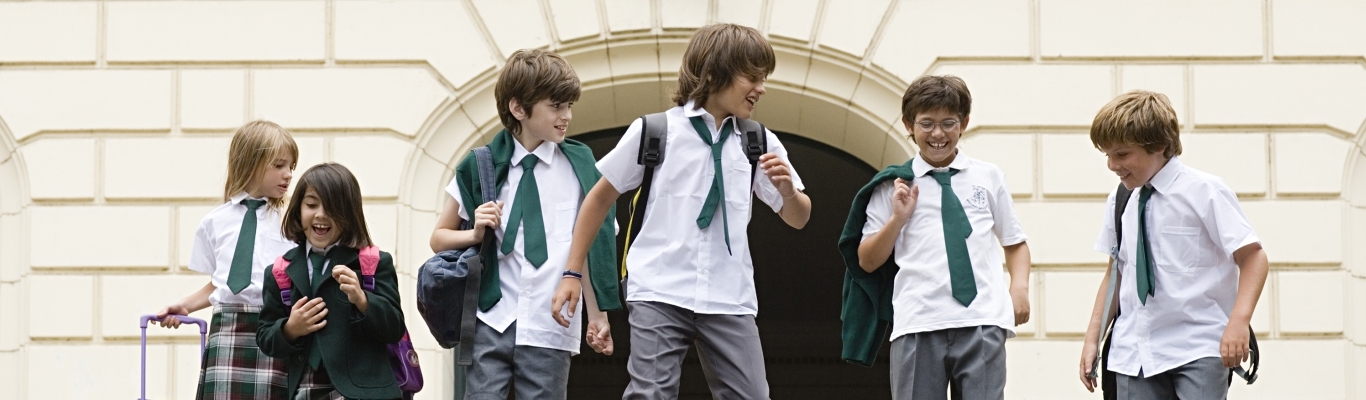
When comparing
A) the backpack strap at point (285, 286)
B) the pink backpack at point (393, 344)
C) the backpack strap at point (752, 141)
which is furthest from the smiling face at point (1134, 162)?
the backpack strap at point (285, 286)

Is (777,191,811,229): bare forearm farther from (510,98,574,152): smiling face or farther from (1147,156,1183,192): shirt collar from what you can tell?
(1147,156,1183,192): shirt collar

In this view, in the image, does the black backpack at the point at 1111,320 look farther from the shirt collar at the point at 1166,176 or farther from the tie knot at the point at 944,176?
the tie knot at the point at 944,176

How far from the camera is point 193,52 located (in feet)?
26.3

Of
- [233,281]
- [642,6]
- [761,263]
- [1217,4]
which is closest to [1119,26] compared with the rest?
[1217,4]

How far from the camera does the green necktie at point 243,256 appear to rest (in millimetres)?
5270

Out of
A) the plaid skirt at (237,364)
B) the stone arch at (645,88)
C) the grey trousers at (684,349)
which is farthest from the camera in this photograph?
the stone arch at (645,88)

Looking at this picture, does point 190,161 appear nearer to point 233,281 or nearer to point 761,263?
point 233,281

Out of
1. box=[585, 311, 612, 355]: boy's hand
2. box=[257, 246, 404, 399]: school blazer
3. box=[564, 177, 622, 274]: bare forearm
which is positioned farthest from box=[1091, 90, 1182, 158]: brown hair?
box=[257, 246, 404, 399]: school blazer

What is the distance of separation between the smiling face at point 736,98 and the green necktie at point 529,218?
0.64 meters

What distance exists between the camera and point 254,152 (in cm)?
548

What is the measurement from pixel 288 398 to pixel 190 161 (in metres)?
3.33

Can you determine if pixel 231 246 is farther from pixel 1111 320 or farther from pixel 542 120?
pixel 1111 320

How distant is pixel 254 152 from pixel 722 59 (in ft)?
6.23

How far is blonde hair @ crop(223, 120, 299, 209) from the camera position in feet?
17.9
